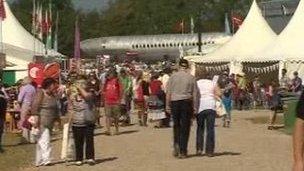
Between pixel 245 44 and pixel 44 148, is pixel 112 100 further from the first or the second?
pixel 245 44

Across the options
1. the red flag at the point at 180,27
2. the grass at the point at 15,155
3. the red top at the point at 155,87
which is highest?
the red flag at the point at 180,27

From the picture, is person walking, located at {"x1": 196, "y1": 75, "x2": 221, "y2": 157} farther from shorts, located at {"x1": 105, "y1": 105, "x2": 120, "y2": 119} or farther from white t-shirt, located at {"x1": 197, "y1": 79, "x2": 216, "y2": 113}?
shorts, located at {"x1": 105, "y1": 105, "x2": 120, "y2": 119}

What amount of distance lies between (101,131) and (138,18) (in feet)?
366

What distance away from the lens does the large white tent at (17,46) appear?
43594 millimetres

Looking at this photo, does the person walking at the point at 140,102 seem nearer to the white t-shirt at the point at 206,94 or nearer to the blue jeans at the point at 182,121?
the white t-shirt at the point at 206,94

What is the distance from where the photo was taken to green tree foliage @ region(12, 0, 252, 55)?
394 ft

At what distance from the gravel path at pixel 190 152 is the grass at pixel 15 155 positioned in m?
0.53

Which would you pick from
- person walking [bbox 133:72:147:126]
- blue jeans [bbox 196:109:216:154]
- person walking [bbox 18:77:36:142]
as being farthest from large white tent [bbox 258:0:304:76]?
blue jeans [bbox 196:109:216:154]

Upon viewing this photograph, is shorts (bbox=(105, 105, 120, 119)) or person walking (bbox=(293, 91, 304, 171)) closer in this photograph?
person walking (bbox=(293, 91, 304, 171))

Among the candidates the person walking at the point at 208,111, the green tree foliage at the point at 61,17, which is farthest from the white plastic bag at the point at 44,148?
the green tree foliage at the point at 61,17

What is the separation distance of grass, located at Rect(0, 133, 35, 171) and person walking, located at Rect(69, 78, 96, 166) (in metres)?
1.18

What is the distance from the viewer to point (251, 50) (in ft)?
128

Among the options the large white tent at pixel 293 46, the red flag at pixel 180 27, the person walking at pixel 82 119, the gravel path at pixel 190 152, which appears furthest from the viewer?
the red flag at pixel 180 27

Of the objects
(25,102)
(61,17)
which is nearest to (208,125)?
(25,102)
